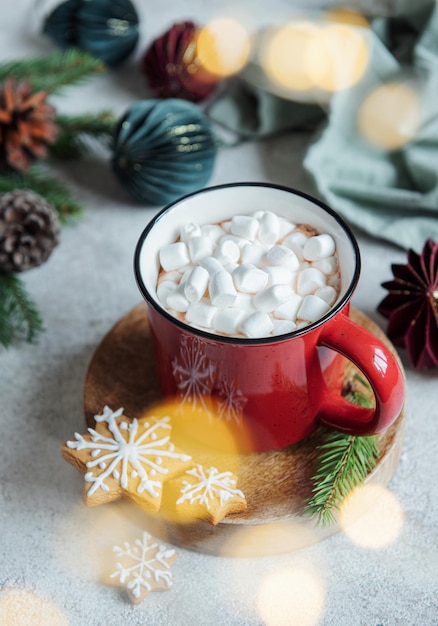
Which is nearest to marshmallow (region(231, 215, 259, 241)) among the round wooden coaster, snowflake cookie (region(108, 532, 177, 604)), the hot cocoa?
the hot cocoa

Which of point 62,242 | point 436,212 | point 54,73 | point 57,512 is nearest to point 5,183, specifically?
point 62,242

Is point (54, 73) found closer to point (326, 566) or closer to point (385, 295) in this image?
point (385, 295)

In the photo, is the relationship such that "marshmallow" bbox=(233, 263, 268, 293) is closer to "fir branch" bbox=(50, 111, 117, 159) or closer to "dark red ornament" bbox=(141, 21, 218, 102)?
"fir branch" bbox=(50, 111, 117, 159)

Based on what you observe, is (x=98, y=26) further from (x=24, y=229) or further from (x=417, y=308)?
(x=417, y=308)

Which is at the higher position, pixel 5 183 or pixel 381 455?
pixel 381 455

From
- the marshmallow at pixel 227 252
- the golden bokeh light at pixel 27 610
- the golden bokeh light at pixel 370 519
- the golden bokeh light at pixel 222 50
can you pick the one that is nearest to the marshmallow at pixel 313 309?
the marshmallow at pixel 227 252

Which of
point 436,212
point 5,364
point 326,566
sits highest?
point 436,212

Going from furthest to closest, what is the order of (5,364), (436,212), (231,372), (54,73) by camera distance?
1. (54,73)
2. (436,212)
3. (5,364)
4. (231,372)
